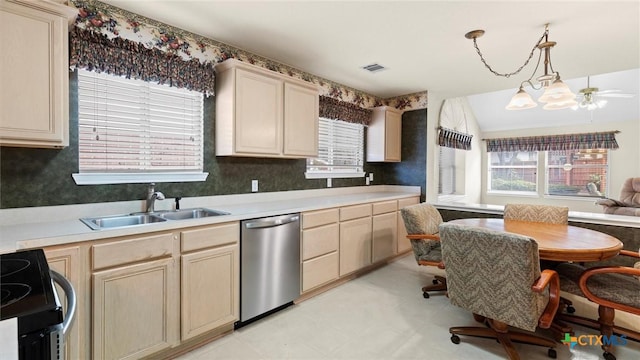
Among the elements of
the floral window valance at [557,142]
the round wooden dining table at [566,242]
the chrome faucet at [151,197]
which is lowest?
the round wooden dining table at [566,242]

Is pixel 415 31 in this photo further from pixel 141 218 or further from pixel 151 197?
pixel 141 218

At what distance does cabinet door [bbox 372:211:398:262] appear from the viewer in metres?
3.69

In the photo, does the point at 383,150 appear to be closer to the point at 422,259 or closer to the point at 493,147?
the point at 422,259

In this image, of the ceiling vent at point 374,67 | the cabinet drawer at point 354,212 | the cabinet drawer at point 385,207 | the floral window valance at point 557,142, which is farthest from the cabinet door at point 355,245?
the floral window valance at point 557,142

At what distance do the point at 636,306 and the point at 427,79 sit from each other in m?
2.91

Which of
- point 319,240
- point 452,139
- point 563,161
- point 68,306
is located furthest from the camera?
point 563,161

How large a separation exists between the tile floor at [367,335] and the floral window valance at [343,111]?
2171 mm

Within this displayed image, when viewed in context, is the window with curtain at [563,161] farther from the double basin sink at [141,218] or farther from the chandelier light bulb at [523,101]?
the double basin sink at [141,218]

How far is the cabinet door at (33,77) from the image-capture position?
62.3 inches

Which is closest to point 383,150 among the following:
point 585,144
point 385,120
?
point 385,120

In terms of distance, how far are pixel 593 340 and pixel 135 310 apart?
10.3ft

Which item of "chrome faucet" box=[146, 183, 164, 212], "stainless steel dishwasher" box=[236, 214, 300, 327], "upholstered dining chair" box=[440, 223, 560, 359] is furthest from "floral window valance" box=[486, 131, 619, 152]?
"chrome faucet" box=[146, 183, 164, 212]

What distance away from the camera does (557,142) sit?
254 inches

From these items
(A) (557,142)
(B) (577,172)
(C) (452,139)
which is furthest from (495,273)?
(B) (577,172)
